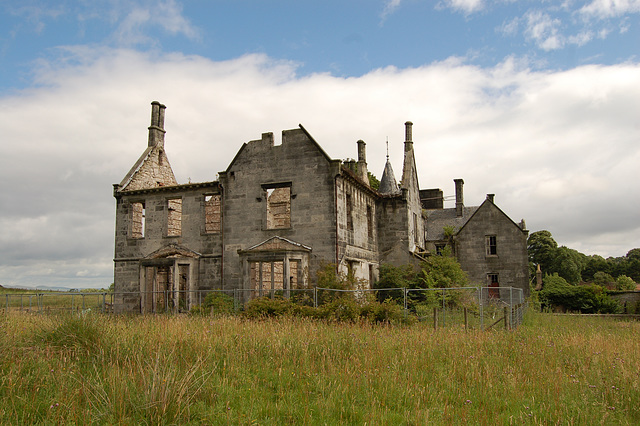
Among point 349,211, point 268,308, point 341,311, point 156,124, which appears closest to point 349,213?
point 349,211

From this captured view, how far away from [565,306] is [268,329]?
25.3 m

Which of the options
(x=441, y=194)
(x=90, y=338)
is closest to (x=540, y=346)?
(x=90, y=338)

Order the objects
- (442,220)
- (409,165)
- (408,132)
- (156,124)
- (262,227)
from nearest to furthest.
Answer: (262,227) → (156,124) → (409,165) → (408,132) → (442,220)

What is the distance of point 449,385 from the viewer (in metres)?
8.09

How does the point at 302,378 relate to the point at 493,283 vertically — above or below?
below

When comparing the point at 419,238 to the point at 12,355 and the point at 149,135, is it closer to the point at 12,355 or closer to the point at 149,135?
the point at 149,135

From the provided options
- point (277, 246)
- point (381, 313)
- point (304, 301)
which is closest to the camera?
point (381, 313)

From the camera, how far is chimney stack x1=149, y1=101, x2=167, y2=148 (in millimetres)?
29484

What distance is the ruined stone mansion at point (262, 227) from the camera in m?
22.1

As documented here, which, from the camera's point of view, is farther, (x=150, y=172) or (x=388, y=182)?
(x=388, y=182)

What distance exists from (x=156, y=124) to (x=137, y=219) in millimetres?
6309

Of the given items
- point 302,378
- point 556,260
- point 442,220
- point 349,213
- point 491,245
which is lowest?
point 302,378

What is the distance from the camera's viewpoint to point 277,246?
72.3ft

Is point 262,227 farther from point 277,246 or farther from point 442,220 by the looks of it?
point 442,220
